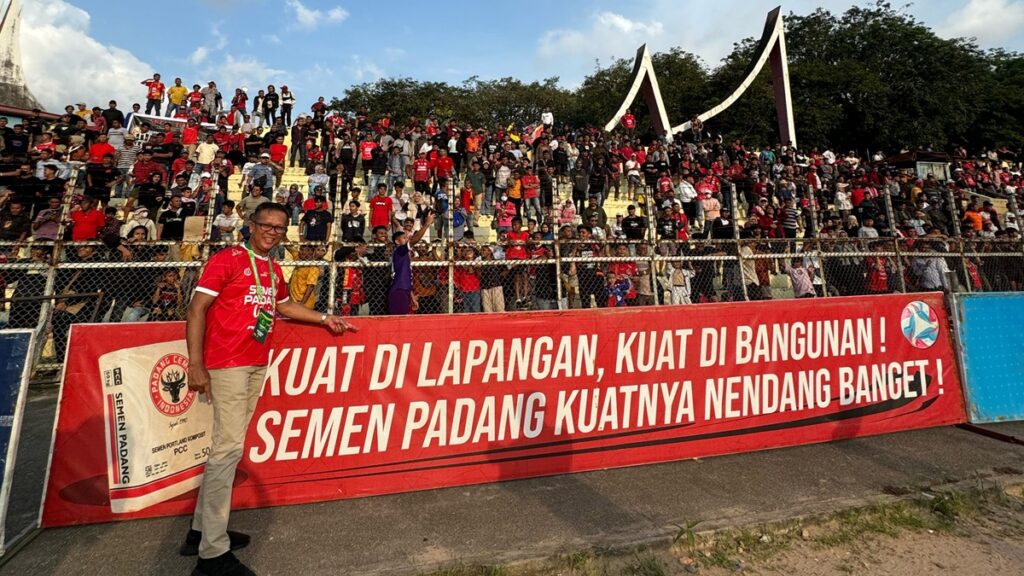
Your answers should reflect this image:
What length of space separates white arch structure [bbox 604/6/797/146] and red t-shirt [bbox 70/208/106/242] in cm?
2334

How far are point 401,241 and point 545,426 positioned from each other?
3751 millimetres

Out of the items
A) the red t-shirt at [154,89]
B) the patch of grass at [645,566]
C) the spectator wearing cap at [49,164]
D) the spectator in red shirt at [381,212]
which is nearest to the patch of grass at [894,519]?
the patch of grass at [645,566]

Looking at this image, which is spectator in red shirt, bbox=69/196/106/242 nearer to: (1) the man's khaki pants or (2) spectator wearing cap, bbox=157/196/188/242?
(2) spectator wearing cap, bbox=157/196/188/242

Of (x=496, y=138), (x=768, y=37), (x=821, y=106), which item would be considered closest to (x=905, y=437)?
(x=496, y=138)

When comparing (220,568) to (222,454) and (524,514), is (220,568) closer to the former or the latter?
(222,454)

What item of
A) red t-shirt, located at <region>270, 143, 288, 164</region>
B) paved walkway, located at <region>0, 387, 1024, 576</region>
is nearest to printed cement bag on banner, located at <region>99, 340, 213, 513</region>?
paved walkway, located at <region>0, 387, 1024, 576</region>

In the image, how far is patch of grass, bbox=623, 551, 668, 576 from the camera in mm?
2807

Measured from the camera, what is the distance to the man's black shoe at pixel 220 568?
2.71 metres

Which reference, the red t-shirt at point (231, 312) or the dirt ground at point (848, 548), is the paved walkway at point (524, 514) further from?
the red t-shirt at point (231, 312)

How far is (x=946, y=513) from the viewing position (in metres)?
3.55

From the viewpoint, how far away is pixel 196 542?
2998 millimetres

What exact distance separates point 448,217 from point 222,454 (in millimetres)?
4811

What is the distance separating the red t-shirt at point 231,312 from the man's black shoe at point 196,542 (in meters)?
1.08

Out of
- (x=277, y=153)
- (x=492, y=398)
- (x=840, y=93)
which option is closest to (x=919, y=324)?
(x=492, y=398)
